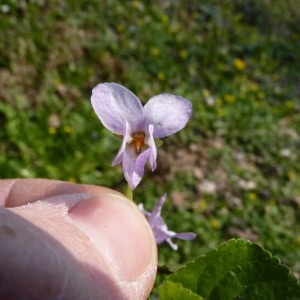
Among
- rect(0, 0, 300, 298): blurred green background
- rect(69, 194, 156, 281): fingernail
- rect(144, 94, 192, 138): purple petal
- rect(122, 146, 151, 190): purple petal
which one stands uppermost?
rect(144, 94, 192, 138): purple petal

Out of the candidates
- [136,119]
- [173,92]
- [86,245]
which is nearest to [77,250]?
[86,245]

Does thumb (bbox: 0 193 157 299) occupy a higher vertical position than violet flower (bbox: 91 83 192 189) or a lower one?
lower

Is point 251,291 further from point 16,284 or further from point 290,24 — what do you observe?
point 290,24

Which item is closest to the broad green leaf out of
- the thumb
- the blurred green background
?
the thumb

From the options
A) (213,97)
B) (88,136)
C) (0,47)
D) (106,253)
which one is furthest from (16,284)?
(213,97)

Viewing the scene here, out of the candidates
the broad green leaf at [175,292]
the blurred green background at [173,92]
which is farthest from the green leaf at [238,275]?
the blurred green background at [173,92]

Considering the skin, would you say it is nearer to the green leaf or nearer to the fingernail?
the fingernail

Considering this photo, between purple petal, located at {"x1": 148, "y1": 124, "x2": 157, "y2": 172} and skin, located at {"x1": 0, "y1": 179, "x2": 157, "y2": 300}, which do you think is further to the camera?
purple petal, located at {"x1": 148, "y1": 124, "x2": 157, "y2": 172}
